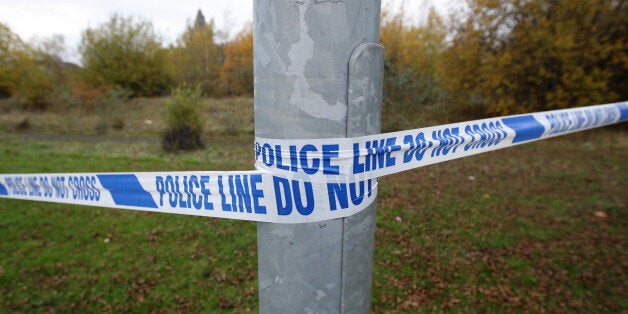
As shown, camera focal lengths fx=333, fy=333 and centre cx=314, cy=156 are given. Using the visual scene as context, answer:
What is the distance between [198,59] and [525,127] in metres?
33.2

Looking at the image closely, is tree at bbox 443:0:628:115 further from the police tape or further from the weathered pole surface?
the weathered pole surface

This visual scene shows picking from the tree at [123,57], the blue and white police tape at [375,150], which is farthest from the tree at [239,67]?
the blue and white police tape at [375,150]

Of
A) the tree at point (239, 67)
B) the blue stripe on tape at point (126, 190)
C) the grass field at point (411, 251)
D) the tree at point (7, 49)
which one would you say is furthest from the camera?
the tree at point (239, 67)

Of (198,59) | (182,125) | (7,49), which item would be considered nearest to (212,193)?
(182,125)

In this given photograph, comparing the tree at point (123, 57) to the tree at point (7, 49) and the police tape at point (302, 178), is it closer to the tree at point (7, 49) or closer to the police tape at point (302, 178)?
the tree at point (7, 49)

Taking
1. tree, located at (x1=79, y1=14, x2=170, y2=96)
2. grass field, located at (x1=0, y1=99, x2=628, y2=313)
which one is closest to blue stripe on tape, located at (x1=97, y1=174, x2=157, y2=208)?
grass field, located at (x1=0, y1=99, x2=628, y2=313)

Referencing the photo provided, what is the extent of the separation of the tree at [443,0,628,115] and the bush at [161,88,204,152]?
10.8 meters

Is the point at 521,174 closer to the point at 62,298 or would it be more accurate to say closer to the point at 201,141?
the point at 62,298

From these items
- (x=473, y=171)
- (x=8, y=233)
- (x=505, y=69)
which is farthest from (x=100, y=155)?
(x=505, y=69)

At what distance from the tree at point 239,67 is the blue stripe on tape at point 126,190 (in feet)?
58.3

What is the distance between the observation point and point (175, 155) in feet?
37.7

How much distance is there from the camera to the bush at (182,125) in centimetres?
1184

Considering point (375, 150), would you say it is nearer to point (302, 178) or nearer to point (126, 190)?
point (302, 178)

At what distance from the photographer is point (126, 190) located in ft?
→ 6.98
